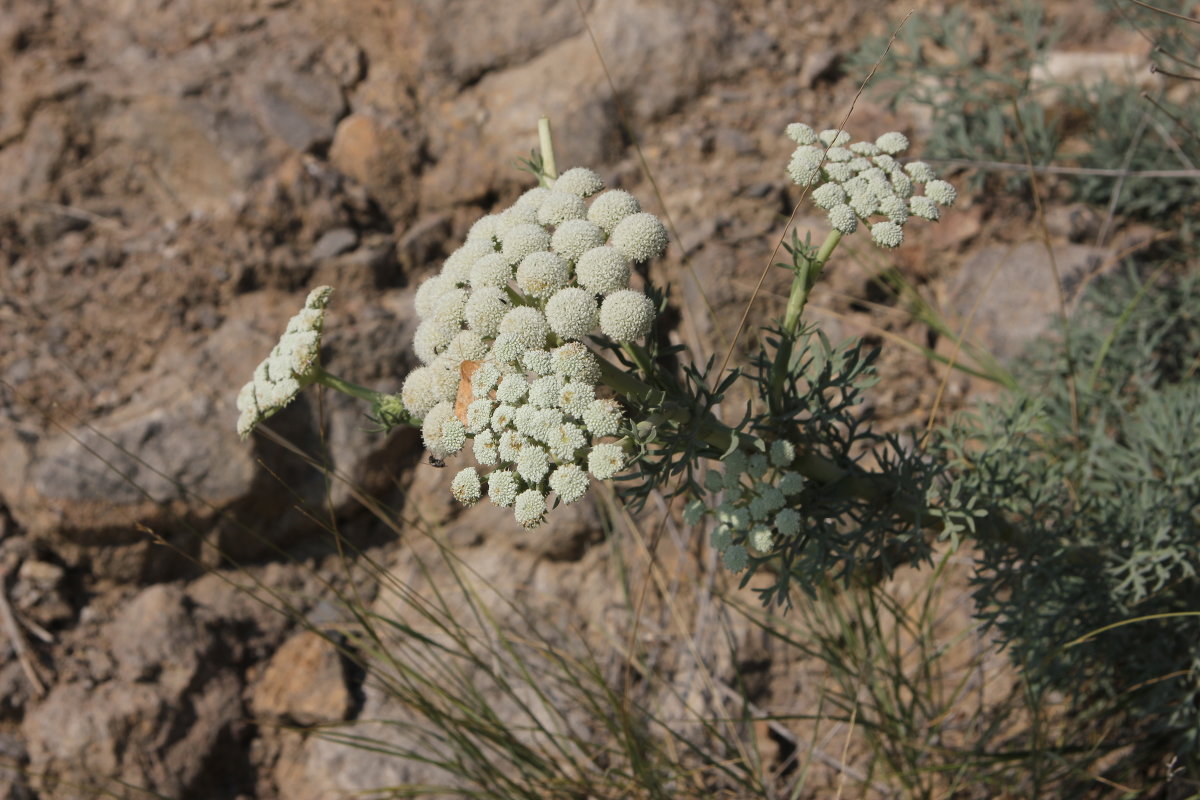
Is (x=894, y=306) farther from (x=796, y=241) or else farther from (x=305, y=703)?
(x=305, y=703)

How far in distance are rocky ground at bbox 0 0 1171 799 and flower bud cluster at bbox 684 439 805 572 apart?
66.5 inches

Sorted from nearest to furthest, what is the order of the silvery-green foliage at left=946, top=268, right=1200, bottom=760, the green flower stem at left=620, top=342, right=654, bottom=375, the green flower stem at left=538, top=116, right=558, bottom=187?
the green flower stem at left=620, top=342, right=654, bottom=375
the green flower stem at left=538, top=116, right=558, bottom=187
the silvery-green foliage at left=946, top=268, right=1200, bottom=760

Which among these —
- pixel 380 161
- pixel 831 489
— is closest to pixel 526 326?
pixel 831 489

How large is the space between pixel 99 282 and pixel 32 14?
2.12 m

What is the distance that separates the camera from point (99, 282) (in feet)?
18.0

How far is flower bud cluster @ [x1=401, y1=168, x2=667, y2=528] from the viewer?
2.42m

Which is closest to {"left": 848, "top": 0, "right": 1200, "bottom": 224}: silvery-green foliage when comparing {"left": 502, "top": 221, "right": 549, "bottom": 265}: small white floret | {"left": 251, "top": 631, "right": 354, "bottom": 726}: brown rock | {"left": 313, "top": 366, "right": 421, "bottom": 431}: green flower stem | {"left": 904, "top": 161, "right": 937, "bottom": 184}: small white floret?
{"left": 904, "top": 161, "right": 937, "bottom": 184}: small white floret

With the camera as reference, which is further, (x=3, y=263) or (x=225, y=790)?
(x=3, y=263)

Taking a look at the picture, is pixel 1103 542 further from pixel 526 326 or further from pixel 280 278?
pixel 280 278

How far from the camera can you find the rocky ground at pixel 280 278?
4.84 metres

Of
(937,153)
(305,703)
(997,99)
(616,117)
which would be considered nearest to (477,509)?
(305,703)

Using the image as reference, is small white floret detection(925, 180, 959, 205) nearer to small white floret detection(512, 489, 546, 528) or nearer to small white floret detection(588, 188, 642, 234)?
small white floret detection(588, 188, 642, 234)

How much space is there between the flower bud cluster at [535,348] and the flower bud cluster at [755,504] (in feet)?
1.68

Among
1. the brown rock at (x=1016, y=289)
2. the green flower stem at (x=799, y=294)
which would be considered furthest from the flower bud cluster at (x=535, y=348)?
the brown rock at (x=1016, y=289)
